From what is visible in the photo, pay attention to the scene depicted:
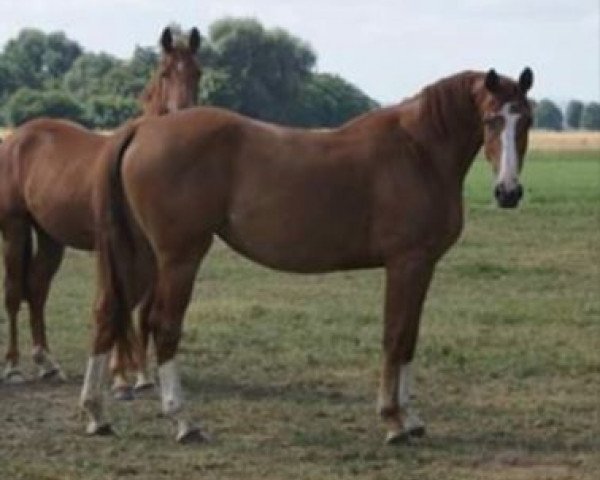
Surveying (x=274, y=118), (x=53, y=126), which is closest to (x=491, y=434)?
(x=53, y=126)

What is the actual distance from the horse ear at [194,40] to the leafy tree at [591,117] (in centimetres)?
10804

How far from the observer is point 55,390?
9531 millimetres

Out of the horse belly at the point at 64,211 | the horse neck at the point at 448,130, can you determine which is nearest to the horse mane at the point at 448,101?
the horse neck at the point at 448,130

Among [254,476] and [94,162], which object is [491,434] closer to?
[254,476]

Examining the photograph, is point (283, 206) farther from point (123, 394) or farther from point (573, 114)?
point (573, 114)

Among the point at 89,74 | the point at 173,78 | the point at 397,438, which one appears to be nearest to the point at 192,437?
the point at 397,438

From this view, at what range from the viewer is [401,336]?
8023mm

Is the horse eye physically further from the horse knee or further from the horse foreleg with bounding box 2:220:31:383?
the horse knee

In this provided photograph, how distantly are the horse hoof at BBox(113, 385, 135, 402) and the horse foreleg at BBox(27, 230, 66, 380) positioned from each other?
2.95 ft

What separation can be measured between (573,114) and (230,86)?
101m

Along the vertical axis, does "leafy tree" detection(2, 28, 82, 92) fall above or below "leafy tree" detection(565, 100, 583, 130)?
above

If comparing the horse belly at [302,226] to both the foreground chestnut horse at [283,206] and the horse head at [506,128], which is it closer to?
the foreground chestnut horse at [283,206]

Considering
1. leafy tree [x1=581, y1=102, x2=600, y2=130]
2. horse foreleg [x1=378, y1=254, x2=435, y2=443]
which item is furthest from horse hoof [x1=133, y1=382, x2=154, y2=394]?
leafy tree [x1=581, y1=102, x2=600, y2=130]

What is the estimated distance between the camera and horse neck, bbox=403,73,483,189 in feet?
26.0
